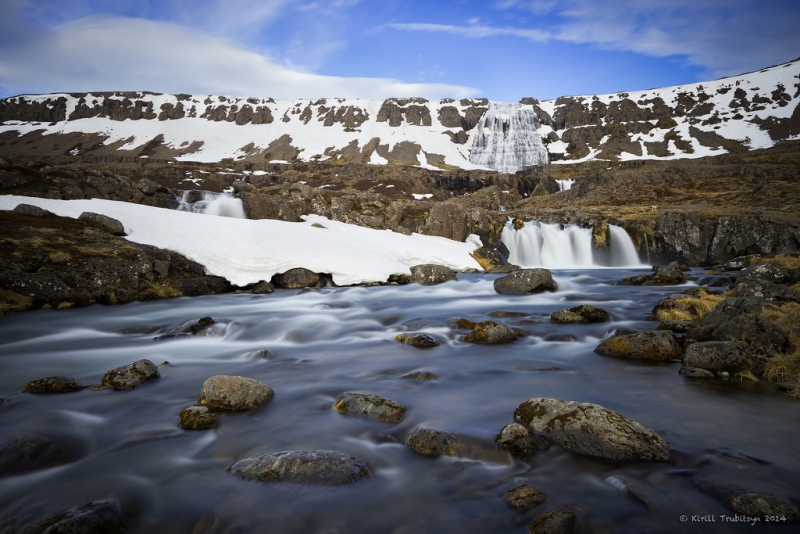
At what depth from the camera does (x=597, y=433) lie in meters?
4.79

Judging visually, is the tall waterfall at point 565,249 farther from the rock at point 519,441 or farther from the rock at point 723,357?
the rock at point 519,441

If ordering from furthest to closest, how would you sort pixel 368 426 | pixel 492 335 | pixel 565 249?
1. pixel 565 249
2. pixel 492 335
3. pixel 368 426

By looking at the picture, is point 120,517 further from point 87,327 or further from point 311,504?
point 87,327

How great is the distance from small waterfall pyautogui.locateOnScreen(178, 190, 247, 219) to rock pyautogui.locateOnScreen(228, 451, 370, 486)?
75.2 ft

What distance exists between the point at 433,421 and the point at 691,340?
5862 mm

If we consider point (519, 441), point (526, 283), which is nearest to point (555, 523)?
point (519, 441)

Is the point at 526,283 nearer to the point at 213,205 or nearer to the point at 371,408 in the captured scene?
the point at 371,408

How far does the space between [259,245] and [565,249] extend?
21.0m

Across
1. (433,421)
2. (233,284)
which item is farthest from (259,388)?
(233,284)

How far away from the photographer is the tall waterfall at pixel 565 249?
2923 centimetres

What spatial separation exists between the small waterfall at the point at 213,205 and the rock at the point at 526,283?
16.4m

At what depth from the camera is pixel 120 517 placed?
3.73m

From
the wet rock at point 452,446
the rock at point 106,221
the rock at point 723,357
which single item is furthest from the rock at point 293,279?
the rock at point 723,357

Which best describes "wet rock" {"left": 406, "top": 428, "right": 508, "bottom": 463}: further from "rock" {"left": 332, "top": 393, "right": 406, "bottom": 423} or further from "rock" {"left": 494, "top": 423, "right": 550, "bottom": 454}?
"rock" {"left": 332, "top": 393, "right": 406, "bottom": 423}
